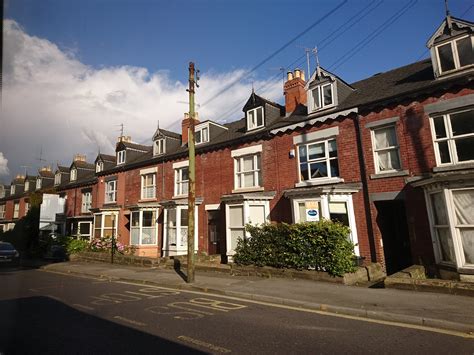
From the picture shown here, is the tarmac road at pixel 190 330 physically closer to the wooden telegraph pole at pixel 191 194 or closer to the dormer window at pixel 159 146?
the wooden telegraph pole at pixel 191 194

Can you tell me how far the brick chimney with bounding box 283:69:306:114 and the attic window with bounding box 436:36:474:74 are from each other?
6716 millimetres

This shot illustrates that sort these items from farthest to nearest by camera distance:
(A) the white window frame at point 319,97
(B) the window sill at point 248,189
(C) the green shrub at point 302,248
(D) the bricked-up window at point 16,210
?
1. (D) the bricked-up window at point 16,210
2. (B) the window sill at point 248,189
3. (A) the white window frame at point 319,97
4. (C) the green shrub at point 302,248

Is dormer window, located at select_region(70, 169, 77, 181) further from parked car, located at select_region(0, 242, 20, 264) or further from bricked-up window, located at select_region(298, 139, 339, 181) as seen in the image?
bricked-up window, located at select_region(298, 139, 339, 181)

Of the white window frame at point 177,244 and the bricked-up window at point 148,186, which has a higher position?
the bricked-up window at point 148,186

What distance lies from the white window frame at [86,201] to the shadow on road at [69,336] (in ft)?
72.9

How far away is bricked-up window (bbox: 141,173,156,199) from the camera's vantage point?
72.1ft

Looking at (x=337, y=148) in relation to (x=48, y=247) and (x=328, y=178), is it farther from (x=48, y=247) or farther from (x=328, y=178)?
(x=48, y=247)

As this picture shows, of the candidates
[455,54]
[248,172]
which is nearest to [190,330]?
[248,172]

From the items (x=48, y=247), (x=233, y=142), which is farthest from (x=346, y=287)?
(x=48, y=247)

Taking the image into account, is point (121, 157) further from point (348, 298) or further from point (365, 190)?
point (348, 298)

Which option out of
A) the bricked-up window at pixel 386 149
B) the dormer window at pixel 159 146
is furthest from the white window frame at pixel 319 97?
the dormer window at pixel 159 146

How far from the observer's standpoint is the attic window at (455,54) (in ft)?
36.7

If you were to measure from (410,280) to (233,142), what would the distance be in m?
11.3

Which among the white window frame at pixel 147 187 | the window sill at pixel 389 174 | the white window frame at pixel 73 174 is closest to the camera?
the window sill at pixel 389 174
